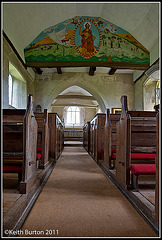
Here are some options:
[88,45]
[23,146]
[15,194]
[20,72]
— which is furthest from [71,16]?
[15,194]

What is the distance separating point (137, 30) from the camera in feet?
25.3

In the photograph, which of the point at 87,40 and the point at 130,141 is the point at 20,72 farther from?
the point at 130,141

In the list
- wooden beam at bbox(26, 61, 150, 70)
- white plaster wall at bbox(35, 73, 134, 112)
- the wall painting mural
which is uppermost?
the wall painting mural

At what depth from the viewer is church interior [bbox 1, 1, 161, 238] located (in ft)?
5.38

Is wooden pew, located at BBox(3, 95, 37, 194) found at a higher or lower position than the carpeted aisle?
higher

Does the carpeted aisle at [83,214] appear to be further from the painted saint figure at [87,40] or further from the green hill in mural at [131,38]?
the green hill in mural at [131,38]

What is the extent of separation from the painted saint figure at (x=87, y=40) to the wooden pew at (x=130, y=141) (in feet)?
20.8

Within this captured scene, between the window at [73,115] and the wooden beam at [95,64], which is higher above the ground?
the wooden beam at [95,64]

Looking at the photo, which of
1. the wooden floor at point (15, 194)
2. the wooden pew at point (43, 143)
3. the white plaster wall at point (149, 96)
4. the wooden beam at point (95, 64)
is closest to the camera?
the wooden floor at point (15, 194)

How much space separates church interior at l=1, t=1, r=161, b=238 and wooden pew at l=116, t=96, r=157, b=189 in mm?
13

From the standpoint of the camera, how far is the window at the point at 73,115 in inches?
745

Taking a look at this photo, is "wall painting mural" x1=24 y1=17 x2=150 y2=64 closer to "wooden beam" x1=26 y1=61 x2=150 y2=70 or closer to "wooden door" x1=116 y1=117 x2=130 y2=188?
"wooden beam" x1=26 y1=61 x2=150 y2=70

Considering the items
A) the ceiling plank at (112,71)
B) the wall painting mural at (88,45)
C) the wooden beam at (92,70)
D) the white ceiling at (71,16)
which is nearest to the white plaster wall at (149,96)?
the wall painting mural at (88,45)

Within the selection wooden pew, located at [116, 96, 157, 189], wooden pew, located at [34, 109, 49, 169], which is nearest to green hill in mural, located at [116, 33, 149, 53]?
wooden pew, located at [116, 96, 157, 189]
